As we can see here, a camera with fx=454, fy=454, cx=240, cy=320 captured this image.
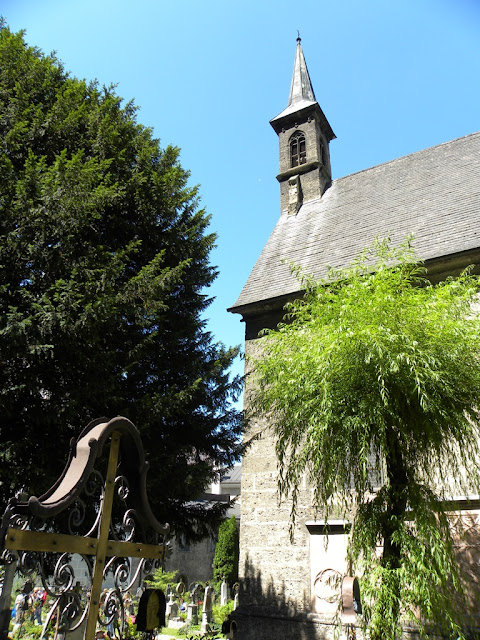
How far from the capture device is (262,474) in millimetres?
8680

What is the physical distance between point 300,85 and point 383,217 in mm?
9287

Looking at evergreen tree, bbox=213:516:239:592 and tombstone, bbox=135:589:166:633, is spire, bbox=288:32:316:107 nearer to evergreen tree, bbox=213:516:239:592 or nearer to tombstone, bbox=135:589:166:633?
tombstone, bbox=135:589:166:633

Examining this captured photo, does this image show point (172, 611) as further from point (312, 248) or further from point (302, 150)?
point (302, 150)

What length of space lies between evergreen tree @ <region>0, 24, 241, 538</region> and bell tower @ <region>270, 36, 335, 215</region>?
680 centimetres

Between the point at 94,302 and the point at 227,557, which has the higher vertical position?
the point at 94,302

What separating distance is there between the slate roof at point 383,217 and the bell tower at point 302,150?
0.48 m

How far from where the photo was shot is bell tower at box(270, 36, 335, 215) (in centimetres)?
1430

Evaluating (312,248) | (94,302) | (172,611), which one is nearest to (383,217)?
(312,248)

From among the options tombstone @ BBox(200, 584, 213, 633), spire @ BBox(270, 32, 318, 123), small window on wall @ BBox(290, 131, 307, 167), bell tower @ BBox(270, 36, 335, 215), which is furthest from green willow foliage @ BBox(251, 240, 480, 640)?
spire @ BBox(270, 32, 318, 123)

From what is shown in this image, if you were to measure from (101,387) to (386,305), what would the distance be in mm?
3516

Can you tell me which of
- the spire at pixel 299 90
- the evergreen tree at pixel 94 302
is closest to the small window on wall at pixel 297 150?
the spire at pixel 299 90

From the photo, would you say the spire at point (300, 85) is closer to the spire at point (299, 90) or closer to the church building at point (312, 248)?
the spire at point (299, 90)

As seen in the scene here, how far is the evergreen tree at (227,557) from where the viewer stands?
67.2 ft

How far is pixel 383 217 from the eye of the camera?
1123 centimetres
